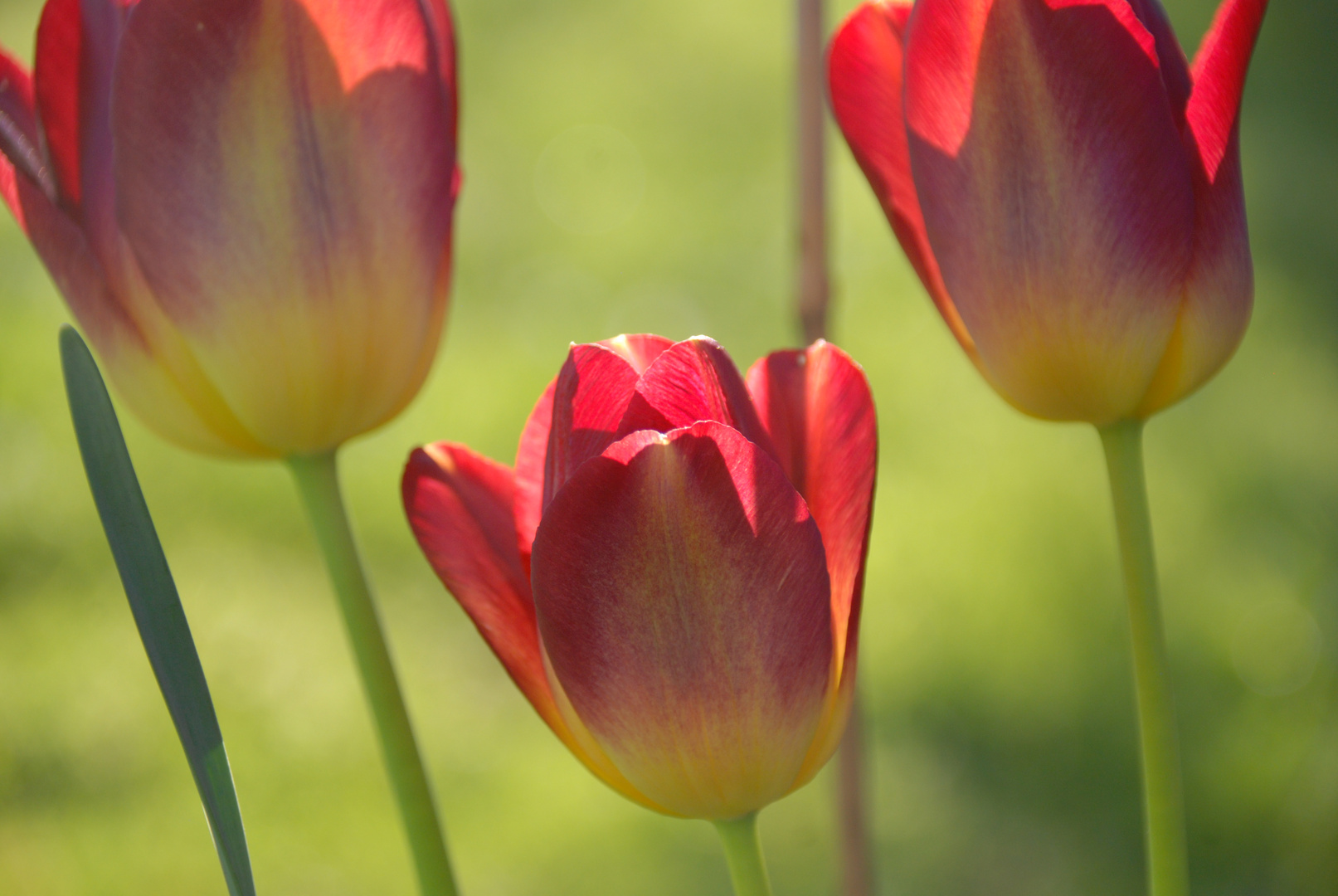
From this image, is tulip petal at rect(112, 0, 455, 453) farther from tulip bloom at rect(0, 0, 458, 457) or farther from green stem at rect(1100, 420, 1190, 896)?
green stem at rect(1100, 420, 1190, 896)

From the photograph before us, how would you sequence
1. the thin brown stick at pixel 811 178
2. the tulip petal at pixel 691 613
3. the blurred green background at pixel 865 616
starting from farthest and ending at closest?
the blurred green background at pixel 865 616 < the thin brown stick at pixel 811 178 < the tulip petal at pixel 691 613

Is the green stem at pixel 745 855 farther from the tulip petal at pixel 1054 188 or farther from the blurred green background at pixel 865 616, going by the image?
the blurred green background at pixel 865 616

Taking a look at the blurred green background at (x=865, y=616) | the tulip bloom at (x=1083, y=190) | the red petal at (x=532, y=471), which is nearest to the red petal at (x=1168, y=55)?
the tulip bloom at (x=1083, y=190)

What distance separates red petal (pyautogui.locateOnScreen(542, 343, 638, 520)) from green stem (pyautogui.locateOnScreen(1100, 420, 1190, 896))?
0.08 m

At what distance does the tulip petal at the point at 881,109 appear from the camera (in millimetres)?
207

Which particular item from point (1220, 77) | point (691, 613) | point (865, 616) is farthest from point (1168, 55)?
point (865, 616)

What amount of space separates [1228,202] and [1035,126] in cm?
4

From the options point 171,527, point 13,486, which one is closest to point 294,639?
point 171,527

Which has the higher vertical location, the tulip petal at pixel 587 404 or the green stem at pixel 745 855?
the tulip petal at pixel 587 404

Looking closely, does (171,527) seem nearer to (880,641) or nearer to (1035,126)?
(880,641)

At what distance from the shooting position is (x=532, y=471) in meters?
0.19

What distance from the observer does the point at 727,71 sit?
4.34 ft

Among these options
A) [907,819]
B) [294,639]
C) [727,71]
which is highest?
[727,71]

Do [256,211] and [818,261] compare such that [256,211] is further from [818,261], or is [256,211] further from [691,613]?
[818,261]
